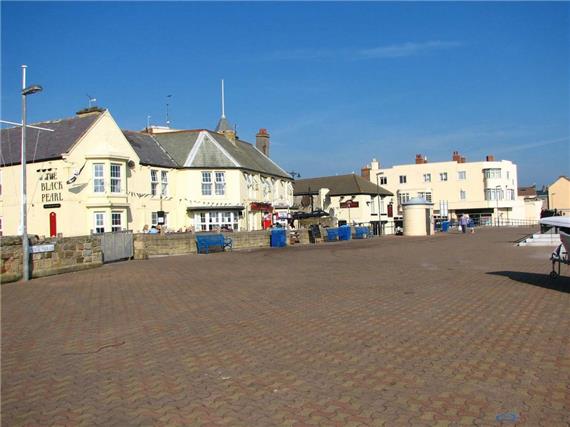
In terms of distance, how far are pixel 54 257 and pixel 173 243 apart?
9940 millimetres

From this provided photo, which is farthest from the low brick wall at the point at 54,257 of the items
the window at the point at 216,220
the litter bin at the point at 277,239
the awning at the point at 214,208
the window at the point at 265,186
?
the window at the point at 265,186

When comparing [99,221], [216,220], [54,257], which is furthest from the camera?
[216,220]

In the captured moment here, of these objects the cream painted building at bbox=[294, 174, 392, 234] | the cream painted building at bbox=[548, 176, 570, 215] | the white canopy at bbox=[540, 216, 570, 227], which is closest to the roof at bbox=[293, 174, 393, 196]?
the cream painted building at bbox=[294, 174, 392, 234]

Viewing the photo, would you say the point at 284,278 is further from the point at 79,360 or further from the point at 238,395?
the point at 238,395

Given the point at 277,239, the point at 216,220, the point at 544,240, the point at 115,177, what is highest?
the point at 115,177

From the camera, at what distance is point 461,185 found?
84.5 meters

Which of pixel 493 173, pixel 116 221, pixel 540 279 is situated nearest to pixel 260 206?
pixel 116 221

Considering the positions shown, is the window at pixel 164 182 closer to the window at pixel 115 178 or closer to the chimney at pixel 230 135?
the window at pixel 115 178

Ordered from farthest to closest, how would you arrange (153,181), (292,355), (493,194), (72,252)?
(493,194) → (153,181) → (72,252) → (292,355)

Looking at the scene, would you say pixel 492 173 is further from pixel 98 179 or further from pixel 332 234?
pixel 98 179

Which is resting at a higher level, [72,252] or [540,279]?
[72,252]

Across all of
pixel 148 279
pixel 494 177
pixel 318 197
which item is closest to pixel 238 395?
pixel 148 279

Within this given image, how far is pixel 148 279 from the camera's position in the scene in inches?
617

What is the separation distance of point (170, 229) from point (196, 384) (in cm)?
3018
